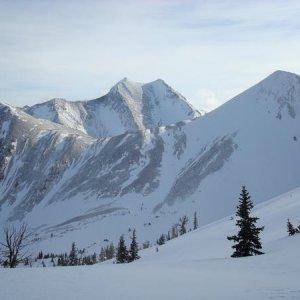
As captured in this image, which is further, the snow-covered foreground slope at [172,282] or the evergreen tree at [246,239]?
the evergreen tree at [246,239]

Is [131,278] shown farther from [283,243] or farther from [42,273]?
[283,243]

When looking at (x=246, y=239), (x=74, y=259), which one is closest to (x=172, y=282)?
(x=246, y=239)

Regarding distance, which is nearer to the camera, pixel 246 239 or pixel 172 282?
pixel 172 282

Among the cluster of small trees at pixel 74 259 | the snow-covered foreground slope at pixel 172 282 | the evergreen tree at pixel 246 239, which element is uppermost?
the cluster of small trees at pixel 74 259

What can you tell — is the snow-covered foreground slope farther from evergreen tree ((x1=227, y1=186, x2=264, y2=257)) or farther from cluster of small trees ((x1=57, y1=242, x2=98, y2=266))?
cluster of small trees ((x1=57, y1=242, x2=98, y2=266))

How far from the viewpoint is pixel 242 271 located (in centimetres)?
2705

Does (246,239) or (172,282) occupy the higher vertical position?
(246,239)

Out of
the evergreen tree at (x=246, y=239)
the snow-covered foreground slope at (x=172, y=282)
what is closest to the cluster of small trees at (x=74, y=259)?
the evergreen tree at (x=246, y=239)

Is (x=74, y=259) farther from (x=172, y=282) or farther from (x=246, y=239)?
(x=172, y=282)

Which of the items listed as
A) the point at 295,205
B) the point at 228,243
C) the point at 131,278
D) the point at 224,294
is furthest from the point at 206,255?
the point at 224,294

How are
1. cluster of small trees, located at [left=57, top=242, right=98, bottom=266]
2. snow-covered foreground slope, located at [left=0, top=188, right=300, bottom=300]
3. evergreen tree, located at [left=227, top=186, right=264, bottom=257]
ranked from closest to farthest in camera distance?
snow-covered foreground slope, located at [left=0, top=188, right=300, bottom=300]
evergreen tree, located at [left=227, top=186, right=264, bottom=257]
cluster of small trees, located at [left=57, top=242, right=98, bottom=266]

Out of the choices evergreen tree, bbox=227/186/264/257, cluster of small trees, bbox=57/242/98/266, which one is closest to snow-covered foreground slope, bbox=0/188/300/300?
evergreen tree, bbox=227/186/264/257

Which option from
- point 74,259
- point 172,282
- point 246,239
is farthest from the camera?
point 74,259

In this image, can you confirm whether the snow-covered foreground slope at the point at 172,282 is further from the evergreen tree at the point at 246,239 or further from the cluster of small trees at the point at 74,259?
the cluster of small trees at the point at 74,259
